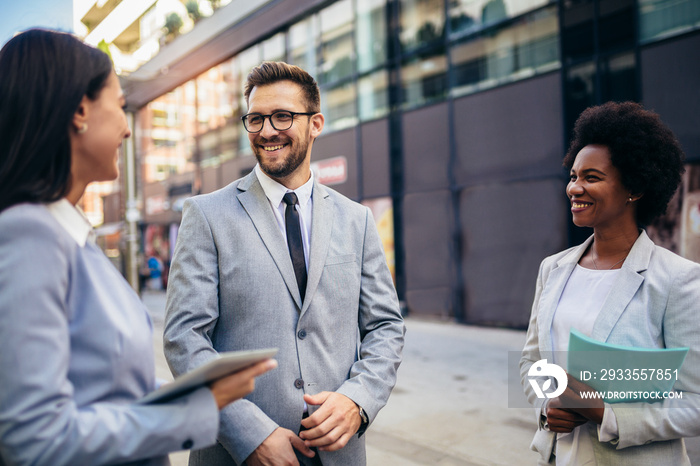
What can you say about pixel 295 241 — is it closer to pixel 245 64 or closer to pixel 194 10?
pixel 245 64

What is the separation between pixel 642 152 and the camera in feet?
6.77

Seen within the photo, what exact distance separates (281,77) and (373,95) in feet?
34.5

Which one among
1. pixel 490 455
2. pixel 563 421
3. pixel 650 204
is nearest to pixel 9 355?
pixel 563 421

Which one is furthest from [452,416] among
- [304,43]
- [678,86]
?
[304,43]

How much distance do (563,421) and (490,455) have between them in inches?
101

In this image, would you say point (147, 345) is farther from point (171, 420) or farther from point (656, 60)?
point (656, 60)

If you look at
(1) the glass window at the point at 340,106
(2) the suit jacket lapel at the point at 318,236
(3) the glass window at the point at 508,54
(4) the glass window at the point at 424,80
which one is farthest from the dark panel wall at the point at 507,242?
(2) the suit jacket lapel at the point at 318,236

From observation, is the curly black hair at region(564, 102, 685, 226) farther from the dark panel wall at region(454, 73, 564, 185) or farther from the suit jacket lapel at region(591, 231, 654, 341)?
the dark panel wall at region(454, 73, 564, 185)

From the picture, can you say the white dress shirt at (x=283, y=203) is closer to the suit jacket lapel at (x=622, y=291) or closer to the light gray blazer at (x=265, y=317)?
the light gray blazer at (x=265, y=317)

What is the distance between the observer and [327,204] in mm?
2166

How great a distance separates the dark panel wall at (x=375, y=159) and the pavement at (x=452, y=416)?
4712 mm

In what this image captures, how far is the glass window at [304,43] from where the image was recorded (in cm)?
1354

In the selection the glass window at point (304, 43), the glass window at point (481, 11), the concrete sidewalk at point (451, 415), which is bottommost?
the concrete sidewalk at point (451, 415)
